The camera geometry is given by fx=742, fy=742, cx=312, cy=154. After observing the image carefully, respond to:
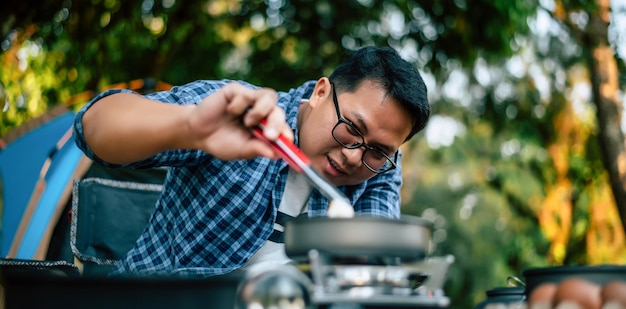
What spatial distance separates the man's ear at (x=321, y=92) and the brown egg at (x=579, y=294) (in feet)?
2.86

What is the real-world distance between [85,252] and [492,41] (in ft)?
11.2

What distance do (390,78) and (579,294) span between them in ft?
2.68

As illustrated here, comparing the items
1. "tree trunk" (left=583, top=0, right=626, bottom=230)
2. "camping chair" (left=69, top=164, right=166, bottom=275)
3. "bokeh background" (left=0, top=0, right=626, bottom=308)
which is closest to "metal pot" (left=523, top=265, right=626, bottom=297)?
"camping chair" (left=69, top=164, right=166, bottom=275)

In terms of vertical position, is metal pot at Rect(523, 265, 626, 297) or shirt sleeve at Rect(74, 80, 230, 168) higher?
shirt sleeve at Rect(74, 80, 230, 168)

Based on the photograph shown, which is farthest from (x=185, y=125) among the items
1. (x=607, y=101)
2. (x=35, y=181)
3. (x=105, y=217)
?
(x=607, y=101)

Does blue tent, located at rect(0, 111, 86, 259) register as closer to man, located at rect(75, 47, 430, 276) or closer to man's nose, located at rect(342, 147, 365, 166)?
man, located at rect(75, 47, 430, 276)

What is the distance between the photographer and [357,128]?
1.70 metres

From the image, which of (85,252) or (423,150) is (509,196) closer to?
(423,150)

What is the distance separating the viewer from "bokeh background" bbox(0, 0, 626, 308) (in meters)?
5.03

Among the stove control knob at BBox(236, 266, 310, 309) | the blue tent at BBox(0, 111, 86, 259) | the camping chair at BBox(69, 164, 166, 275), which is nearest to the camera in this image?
the stove control knob at BBox(236, 266, 310, 309)

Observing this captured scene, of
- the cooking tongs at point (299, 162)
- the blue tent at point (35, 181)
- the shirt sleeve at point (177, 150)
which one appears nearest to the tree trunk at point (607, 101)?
the blue tent at point (35, 181)

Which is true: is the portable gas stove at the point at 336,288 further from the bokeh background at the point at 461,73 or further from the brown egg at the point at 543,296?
the bokeh background at the point at 461,73

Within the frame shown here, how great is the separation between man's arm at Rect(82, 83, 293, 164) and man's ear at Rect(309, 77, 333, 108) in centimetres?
62

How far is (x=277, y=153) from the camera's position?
3.71 ft
